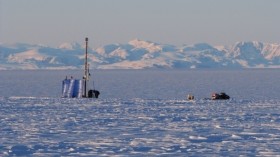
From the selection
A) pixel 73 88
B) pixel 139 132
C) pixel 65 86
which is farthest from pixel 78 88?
pixel 139 132

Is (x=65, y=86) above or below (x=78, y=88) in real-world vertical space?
above

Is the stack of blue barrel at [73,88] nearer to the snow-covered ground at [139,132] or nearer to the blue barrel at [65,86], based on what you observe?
the blue barrel at [65,86]

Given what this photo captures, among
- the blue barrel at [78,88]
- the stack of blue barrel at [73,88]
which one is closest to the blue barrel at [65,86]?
the stack of blue barrel at [73,88]

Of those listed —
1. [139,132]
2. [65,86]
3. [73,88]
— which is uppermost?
[65,86]

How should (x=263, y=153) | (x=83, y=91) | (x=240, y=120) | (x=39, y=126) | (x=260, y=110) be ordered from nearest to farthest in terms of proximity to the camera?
(x=263, y=153) < (x=39, y=126) < (x=240, y=120) < (x=260, y=110) < (x=83, y=91)

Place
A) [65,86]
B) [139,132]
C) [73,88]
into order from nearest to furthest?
[139,132] → [73,88] → [65,86]

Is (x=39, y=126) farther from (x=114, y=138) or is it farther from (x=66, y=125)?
(x=114, y=138)

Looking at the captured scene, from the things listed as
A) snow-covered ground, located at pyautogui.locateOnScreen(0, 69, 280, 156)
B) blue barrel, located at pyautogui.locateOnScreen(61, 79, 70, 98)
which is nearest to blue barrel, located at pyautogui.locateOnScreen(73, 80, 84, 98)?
blue barrel, located at pyautogui.locateOnScreen(61, 79, 70, 98)

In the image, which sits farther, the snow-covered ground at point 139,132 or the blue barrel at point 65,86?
the blue barrel at point 65,86

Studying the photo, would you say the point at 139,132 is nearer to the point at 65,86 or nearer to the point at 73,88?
the point at 73,88

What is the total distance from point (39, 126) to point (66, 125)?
1.36 meters

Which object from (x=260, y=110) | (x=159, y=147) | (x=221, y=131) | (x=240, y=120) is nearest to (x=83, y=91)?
(x=260, y=110)

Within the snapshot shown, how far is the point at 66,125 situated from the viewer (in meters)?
36.7

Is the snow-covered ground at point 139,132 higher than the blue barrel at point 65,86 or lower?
lower
